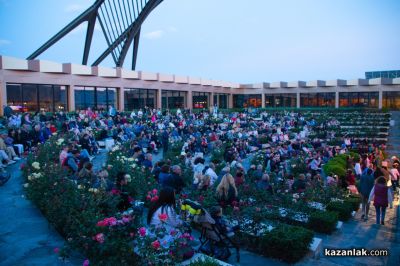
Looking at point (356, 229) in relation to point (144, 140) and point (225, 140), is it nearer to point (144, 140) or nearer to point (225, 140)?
point (144, 140)

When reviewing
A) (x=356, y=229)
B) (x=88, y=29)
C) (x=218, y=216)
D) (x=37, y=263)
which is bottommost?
(x=356, y=229)

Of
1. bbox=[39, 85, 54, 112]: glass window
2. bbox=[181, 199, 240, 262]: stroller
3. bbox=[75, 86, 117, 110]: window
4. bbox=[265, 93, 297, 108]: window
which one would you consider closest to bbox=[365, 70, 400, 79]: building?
bbox=[265, 93, 297, 108]: window

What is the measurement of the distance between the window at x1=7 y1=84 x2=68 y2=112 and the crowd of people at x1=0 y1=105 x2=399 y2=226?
151 inches

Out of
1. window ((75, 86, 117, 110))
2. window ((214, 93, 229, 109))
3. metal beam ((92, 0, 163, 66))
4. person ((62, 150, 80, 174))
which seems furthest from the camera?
window ((214, 93, 229, 109))

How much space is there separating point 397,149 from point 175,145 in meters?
18.4

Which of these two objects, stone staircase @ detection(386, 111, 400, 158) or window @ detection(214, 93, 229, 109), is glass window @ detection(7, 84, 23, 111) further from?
window @ detection(214, 93, 229, 109)

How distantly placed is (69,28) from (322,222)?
33171 mm

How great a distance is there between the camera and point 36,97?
25859 mm

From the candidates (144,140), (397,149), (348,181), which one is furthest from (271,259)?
(397,149)

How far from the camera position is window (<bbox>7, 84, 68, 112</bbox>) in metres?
24.0

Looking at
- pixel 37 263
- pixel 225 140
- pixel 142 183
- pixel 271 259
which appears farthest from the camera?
pixel 225 140

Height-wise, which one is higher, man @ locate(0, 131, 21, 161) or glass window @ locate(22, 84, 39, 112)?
glass window @ locate(22, 84, 39, 112)

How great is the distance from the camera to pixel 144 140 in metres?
17.0

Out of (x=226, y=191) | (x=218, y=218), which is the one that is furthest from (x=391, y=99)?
(x=218, y=218)
